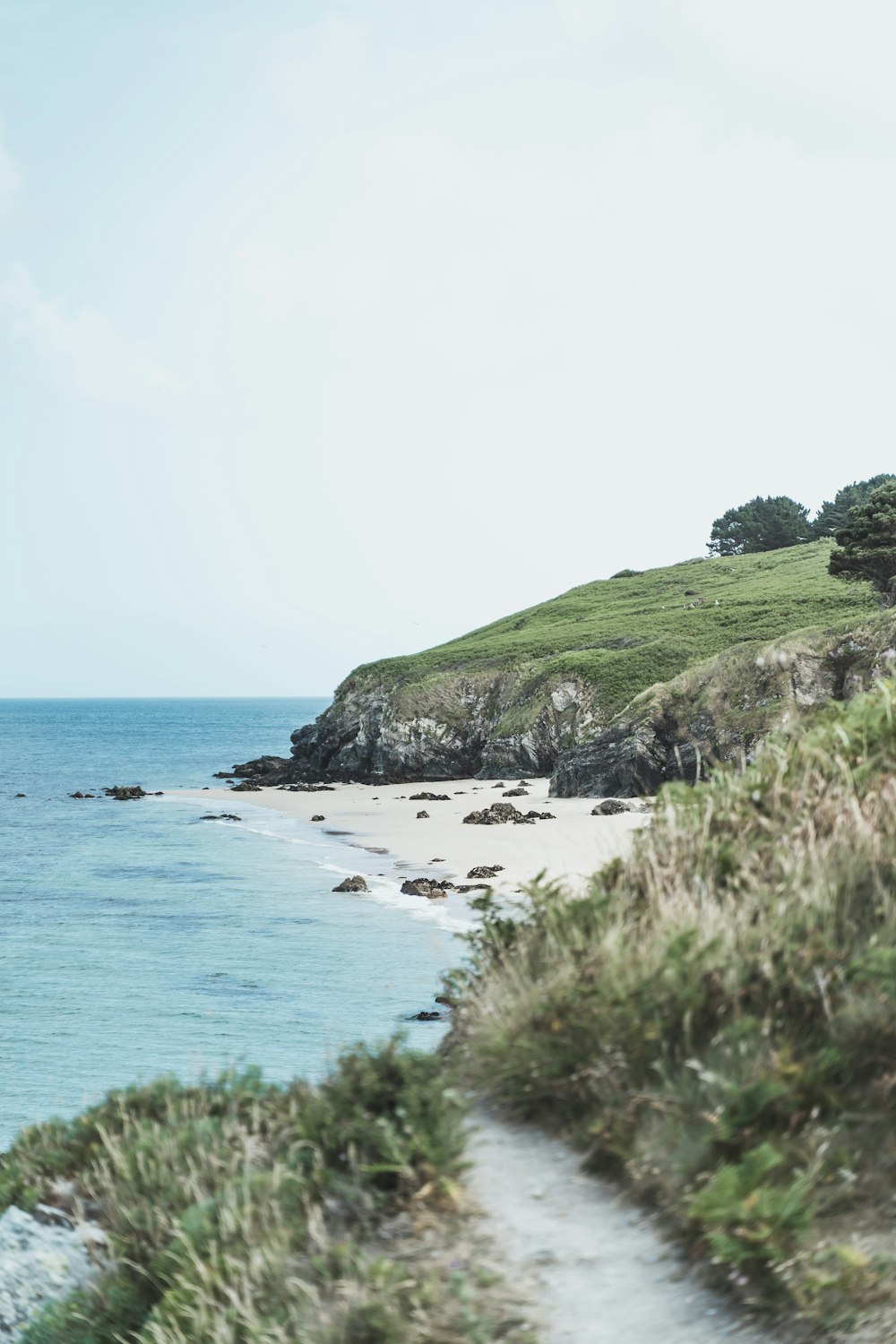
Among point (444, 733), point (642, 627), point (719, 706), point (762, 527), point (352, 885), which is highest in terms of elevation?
point (762, 527)

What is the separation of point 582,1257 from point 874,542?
155 ft

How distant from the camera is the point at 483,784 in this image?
5806 centimetres

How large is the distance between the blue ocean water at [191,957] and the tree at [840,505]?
93.6 m

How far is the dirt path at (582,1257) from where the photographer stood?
3.47 meters

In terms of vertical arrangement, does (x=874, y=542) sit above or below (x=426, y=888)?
above

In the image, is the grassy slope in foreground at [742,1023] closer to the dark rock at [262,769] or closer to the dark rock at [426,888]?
the dark rock at [426,888]

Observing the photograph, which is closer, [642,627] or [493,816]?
[493,816]

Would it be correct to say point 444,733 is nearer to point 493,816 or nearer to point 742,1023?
point 493,816

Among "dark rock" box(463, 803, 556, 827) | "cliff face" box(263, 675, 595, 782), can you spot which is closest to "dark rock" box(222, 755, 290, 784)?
"cliff face" box(263, 675, 595, 782)

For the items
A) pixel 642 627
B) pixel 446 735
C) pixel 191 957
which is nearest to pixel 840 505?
pixel 642 627

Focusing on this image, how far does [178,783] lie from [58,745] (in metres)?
60.8

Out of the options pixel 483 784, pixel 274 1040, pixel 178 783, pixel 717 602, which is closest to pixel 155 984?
pixel 274 1040

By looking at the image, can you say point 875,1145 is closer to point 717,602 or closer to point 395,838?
point 395,838

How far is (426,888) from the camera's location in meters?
27.6
